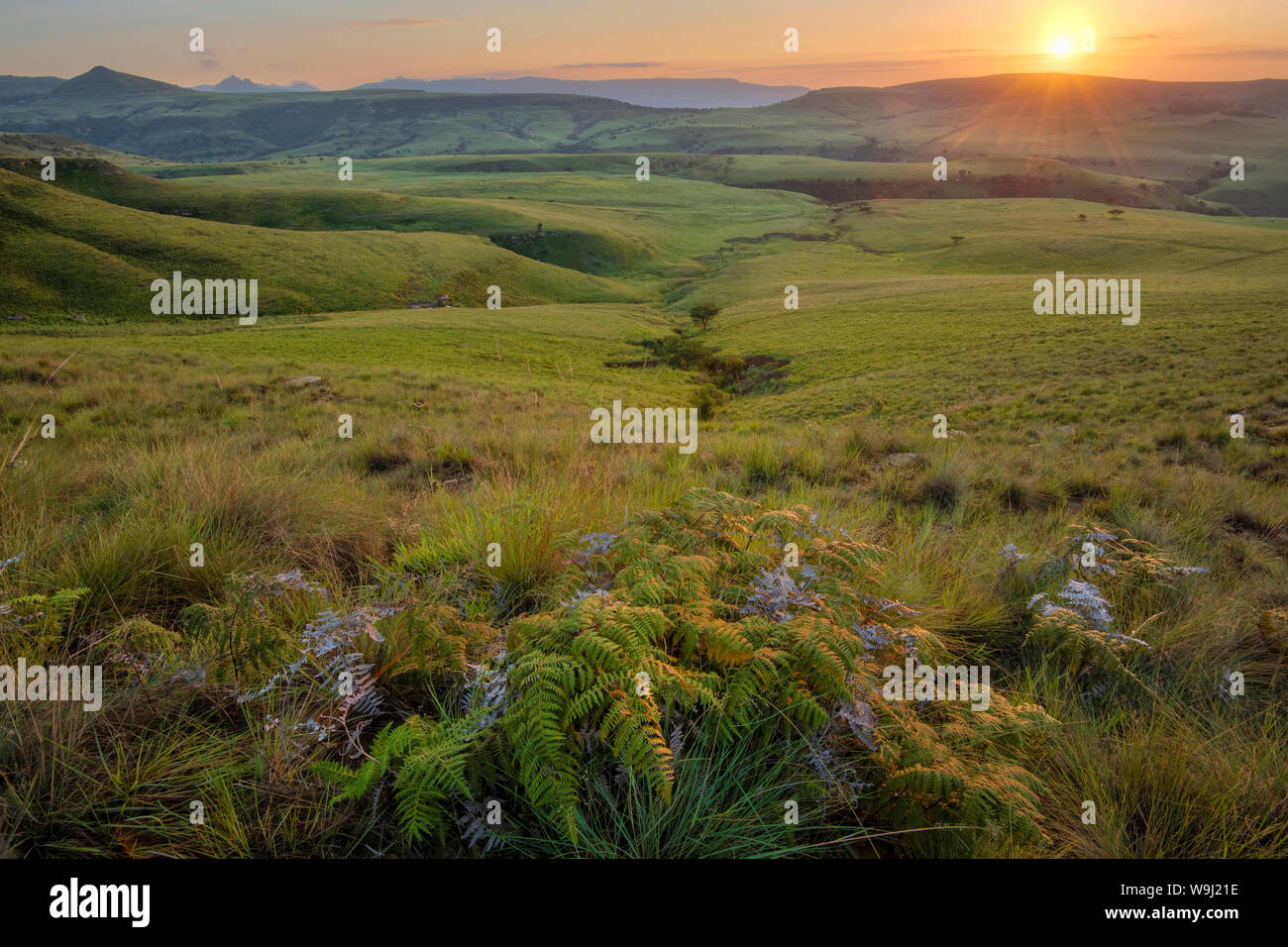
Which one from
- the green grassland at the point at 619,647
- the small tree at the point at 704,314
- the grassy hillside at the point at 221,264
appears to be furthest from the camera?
the grassy hillside at the point at 221,264

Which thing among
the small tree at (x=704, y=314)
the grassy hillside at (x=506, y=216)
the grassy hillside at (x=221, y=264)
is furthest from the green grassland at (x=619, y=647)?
the grassy hillside at (x=506, y=216)

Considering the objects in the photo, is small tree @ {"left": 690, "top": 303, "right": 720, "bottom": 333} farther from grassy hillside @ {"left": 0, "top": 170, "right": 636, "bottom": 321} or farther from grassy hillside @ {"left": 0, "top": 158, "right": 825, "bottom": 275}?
grassy hillside @ {"left": 0, "top": 158, "right": 825, "bottom": 275}

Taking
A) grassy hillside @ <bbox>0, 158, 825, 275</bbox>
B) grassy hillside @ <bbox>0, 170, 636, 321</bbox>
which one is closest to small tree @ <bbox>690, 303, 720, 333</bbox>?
grassy hillside @ <bbox>0, 170, 636, 321</bbox>

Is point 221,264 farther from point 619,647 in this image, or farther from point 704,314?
point 619,647

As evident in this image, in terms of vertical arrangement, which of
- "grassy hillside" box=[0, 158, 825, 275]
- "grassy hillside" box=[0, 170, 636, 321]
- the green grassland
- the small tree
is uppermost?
"grassy hillside" box=[0, 158, 825, 275]

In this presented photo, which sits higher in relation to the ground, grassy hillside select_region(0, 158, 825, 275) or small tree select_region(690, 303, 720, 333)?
grassy hillside select_region(0, 158, 825, 275)

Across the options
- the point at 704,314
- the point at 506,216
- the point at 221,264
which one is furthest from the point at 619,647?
the point at 506,216

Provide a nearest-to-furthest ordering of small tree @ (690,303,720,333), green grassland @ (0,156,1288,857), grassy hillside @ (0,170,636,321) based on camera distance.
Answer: green grassland @ (0,156,1288,857) → small tree @ (690,303,720,333) → grassy hillside @ (0,170,636,321)

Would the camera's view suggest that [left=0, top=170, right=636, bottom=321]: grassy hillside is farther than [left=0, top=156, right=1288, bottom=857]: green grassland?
Yes

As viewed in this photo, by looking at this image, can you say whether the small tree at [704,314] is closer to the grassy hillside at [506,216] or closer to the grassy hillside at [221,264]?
the grassy hillside at [221,264]

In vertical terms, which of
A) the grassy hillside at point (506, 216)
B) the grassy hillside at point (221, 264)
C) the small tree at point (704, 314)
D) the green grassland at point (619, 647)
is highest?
the grassy hillside at point (506, 216)

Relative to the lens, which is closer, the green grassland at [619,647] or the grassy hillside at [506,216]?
the green grassland at [619,647]

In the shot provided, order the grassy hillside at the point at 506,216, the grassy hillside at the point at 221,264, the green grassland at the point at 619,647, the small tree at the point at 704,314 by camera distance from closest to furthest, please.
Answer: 1. the green grassland at the point at 619,647
2. the small tree at the point at 704,314
3. the grassy hillside at the point at 221,264
4. the grassy hillside at the point at 506,216
